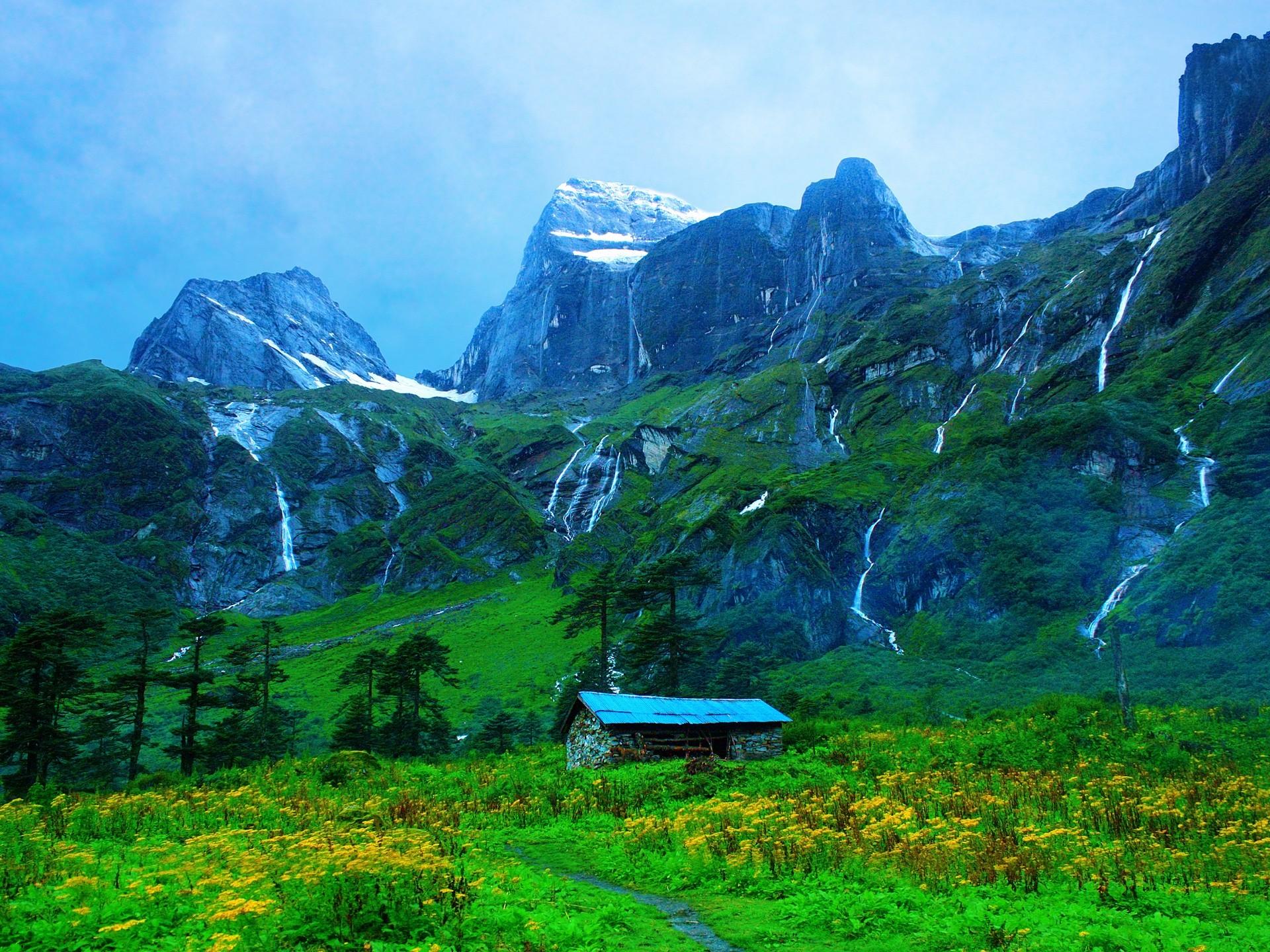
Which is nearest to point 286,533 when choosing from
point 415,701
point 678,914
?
point 415,701

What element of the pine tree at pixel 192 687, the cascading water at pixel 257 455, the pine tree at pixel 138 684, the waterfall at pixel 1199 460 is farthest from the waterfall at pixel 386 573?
the waterfall at pixel 1199 460

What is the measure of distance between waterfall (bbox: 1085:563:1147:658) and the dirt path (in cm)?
4401

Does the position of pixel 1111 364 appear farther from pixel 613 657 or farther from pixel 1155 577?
pixel 613 657

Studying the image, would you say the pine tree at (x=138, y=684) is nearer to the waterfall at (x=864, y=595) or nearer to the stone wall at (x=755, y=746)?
the stone wall at (x=755, y=746)

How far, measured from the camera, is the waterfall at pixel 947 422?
99.9 m

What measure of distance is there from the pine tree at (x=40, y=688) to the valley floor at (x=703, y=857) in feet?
42.7

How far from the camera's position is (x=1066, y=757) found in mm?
21672

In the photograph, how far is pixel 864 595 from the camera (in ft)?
216

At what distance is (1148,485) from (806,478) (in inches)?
1510

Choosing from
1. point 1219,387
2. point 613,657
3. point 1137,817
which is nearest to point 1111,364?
point 1219,387

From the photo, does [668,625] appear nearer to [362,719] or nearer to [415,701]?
[415,701]

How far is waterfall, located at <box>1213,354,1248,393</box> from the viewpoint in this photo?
6956 cm

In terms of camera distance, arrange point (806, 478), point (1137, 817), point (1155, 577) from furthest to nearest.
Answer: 1. point (806, 478)
2. point (1155, 577)
3. point (1137, 817)

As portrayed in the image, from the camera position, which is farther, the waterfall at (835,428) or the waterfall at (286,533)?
the waterfall at (286,533)
